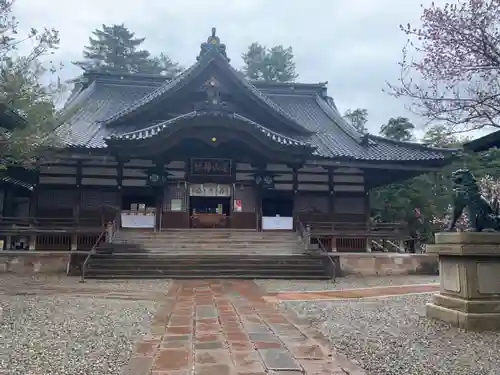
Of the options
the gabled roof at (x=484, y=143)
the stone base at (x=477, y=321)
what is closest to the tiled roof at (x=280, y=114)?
the gabled roof at (x=484, y=143)

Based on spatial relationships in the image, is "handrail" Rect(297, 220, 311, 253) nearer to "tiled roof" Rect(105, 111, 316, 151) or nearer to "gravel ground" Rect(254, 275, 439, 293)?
"gravel ground" Rect(254, 275, 439, 293)

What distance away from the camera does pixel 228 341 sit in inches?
210

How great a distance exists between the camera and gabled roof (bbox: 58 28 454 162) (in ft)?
56.1

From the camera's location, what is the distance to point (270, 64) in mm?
48562

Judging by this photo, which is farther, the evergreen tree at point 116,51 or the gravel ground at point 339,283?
the evergreen tree at point 116,51

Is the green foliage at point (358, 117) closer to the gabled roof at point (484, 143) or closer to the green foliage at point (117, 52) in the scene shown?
the green foliage at point (117, 52)

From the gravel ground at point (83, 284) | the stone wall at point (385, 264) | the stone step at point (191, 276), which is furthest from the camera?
the stone wall at point (385, 264)

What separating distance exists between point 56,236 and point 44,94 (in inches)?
323

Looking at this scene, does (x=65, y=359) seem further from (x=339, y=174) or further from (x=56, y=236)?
(x=339, y=174)

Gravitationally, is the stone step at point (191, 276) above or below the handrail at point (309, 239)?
below

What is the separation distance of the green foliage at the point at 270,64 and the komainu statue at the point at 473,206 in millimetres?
41689

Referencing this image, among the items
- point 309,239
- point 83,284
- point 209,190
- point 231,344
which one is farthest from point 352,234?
point 231,344

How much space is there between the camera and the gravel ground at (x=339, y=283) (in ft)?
36.1

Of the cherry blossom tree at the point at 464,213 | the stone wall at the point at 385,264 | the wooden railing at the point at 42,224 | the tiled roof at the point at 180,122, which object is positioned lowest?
the stone wall at the point at 385,264
